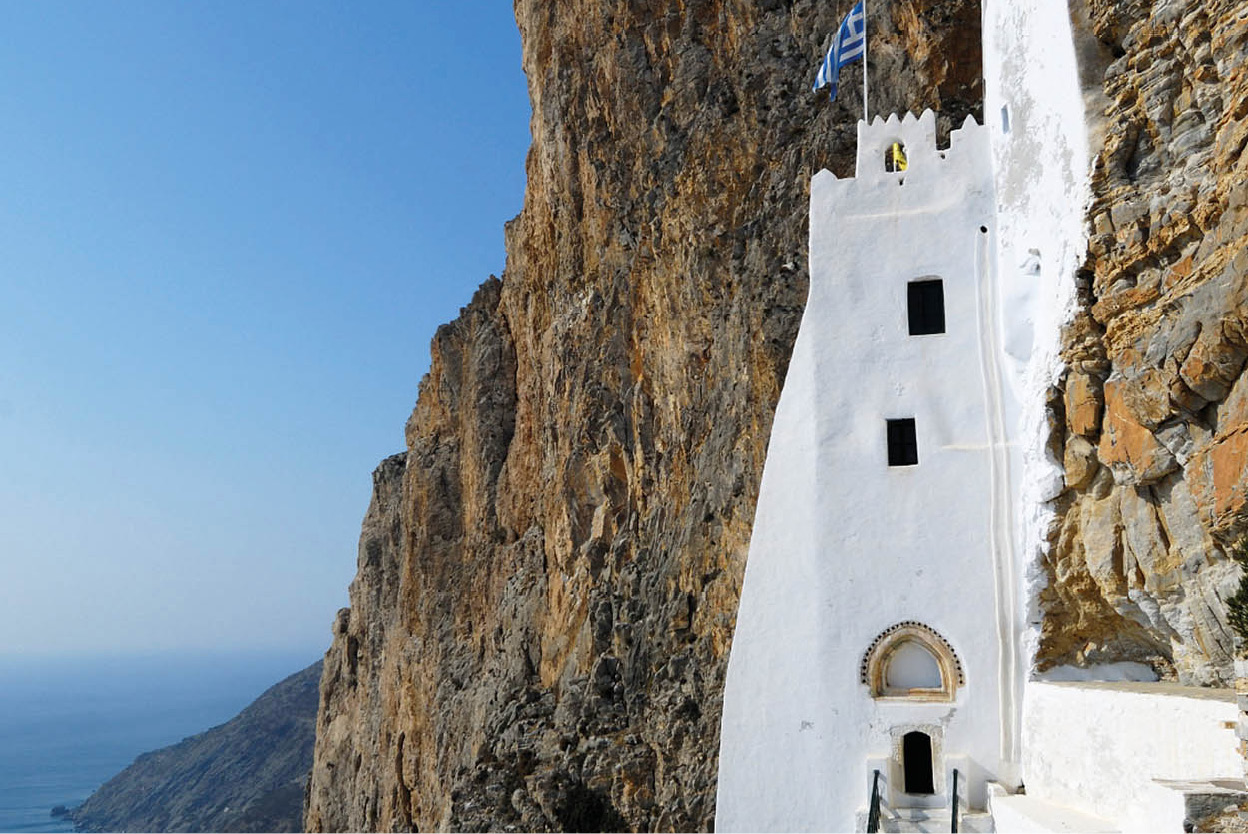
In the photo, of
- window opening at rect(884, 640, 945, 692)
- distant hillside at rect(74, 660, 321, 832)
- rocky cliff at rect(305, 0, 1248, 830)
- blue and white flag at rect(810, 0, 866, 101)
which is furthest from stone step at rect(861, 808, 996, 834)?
distant hillside at rect(74, 660, 321, 832)

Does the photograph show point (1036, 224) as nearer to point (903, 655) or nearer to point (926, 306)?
point (926, 306)

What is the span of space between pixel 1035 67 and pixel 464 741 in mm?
20921

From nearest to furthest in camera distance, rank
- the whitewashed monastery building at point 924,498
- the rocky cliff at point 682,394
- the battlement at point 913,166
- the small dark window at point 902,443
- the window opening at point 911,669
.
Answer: the rocky cliff at point 682,394 < the whitewashed monastery building at point 924,498 < the window opening at point 911,669 < the small dark window at point 902,443 < the battlement at point 913,166

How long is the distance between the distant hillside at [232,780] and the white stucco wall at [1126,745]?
59.7 metres

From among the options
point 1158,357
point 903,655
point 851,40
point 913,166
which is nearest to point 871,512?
point 903,655

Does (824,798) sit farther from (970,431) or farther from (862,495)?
(970,431)

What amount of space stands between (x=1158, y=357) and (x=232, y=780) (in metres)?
82.5

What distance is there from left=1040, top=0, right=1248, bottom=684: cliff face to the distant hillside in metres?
60.9

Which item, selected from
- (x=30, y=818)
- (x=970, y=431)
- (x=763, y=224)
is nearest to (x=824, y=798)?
(x=970, y=431)

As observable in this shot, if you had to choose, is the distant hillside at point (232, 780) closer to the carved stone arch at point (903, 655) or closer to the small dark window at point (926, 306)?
the carved stone arch at point (903, 655)

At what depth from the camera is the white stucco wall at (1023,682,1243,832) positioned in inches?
338

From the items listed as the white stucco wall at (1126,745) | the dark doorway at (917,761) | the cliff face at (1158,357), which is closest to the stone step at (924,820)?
the dark doorway at (917,761)

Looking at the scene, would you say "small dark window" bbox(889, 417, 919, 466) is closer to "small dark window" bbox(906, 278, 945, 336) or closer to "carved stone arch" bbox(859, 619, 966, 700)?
"small dark window" bbox(906, 278, 945, 336)

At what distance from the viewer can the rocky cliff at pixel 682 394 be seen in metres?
10.9
